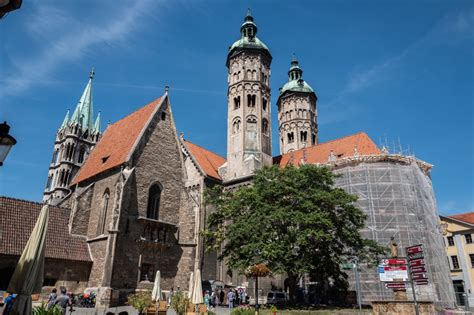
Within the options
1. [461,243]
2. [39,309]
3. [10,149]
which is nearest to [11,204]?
[39,309]

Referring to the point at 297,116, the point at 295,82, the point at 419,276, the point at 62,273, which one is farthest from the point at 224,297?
the point at 295,82

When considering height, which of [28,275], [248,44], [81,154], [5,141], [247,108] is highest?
[248,44]

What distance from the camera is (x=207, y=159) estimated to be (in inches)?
1532

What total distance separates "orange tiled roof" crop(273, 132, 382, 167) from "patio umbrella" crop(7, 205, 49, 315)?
26.9 m

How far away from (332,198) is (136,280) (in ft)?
43.3

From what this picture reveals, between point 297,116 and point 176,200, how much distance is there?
29.4 meters

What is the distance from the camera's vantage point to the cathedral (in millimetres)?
21672

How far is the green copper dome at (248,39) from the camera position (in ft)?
130

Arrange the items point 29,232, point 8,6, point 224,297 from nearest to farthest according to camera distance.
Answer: point 8,6, point 29,232, point 224,297

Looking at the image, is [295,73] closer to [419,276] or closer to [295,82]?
[295,82]

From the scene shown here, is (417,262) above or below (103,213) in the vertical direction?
below

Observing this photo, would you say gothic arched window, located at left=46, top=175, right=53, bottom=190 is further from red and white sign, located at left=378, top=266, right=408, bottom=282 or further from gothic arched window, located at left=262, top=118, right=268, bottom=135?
red and white sign, located at left=378, top=266, right=408, bottom=282

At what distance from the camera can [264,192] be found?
22.4 m

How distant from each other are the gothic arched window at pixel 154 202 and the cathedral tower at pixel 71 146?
116 feet
